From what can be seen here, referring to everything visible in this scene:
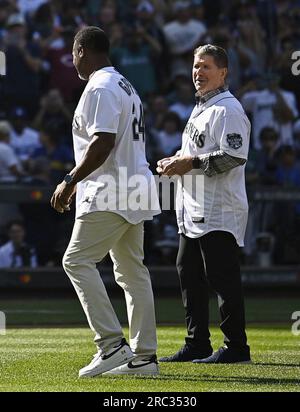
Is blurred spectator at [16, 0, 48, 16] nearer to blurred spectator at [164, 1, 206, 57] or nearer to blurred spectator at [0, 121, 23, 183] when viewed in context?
blurred spectator at [164, 1, 206, 57]

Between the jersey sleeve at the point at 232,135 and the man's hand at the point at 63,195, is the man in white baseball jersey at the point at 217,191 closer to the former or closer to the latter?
the jersey sleeve at the point at 232,135

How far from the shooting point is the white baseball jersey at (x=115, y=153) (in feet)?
21.9

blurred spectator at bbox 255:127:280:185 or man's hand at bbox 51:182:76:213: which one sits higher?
blurred spectator at bbox 255:127:280:185

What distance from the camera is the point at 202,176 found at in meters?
7.54

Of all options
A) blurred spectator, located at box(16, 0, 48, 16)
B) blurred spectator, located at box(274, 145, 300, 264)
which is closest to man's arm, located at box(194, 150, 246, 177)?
blurred spectator, located at box(274, 145, 300, 264)

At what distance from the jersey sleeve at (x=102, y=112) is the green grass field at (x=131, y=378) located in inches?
62.4

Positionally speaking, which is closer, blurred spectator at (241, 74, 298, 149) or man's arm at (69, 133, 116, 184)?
man's arm at (69, 133, 116, 184)

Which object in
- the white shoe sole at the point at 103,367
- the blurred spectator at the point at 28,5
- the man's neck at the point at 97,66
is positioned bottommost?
the white shoe sole at the point at 103,367

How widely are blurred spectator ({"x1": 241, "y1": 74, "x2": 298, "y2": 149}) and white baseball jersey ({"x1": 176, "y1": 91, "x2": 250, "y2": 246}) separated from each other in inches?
318

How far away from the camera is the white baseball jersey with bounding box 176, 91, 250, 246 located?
7.41 meters

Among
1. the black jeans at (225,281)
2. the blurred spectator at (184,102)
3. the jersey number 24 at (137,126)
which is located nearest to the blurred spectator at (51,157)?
the blurred spectator at (184,102)

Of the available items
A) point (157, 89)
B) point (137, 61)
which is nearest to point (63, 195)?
point (137, 61)
